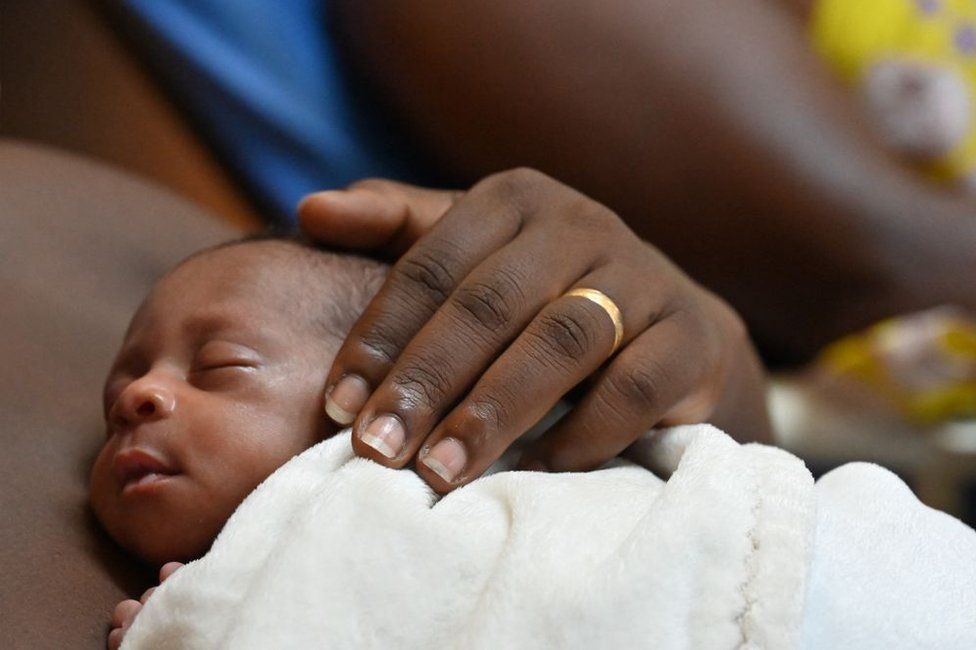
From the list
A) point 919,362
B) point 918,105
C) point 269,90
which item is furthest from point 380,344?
point 918,105

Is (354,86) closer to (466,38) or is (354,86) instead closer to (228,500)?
(466,38)

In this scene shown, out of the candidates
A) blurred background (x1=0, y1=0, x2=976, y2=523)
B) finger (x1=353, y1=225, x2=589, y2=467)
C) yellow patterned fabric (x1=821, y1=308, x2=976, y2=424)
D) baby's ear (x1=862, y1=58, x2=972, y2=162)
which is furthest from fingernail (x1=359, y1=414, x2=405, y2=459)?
baby's ear (x1=862, y1=58, x2=972, y2=162)

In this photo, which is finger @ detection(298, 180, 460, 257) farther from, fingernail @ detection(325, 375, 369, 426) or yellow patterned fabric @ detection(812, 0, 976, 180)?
yellow patterned fabric @ detection(812, 0, 976, 180)

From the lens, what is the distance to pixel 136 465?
0.82 metres

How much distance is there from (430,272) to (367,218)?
0.45 ft

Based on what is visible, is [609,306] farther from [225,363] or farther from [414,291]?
[225,363]

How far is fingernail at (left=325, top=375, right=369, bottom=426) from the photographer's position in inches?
31.0

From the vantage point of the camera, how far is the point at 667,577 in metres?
0.63

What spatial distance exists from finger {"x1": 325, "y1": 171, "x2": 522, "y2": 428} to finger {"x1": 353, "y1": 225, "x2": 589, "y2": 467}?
1 cm

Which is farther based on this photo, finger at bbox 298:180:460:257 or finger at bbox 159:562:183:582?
finger at bbox 298:180:460:257

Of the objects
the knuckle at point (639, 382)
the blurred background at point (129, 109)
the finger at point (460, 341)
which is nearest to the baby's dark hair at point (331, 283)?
the finger at point (460, 341)

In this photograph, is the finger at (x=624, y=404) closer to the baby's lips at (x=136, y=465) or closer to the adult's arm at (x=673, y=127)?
the baby's lips at (x=136, y=465)

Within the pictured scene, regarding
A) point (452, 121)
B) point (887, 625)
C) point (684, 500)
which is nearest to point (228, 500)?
point (684, 500)

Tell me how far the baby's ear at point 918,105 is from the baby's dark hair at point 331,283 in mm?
1193
